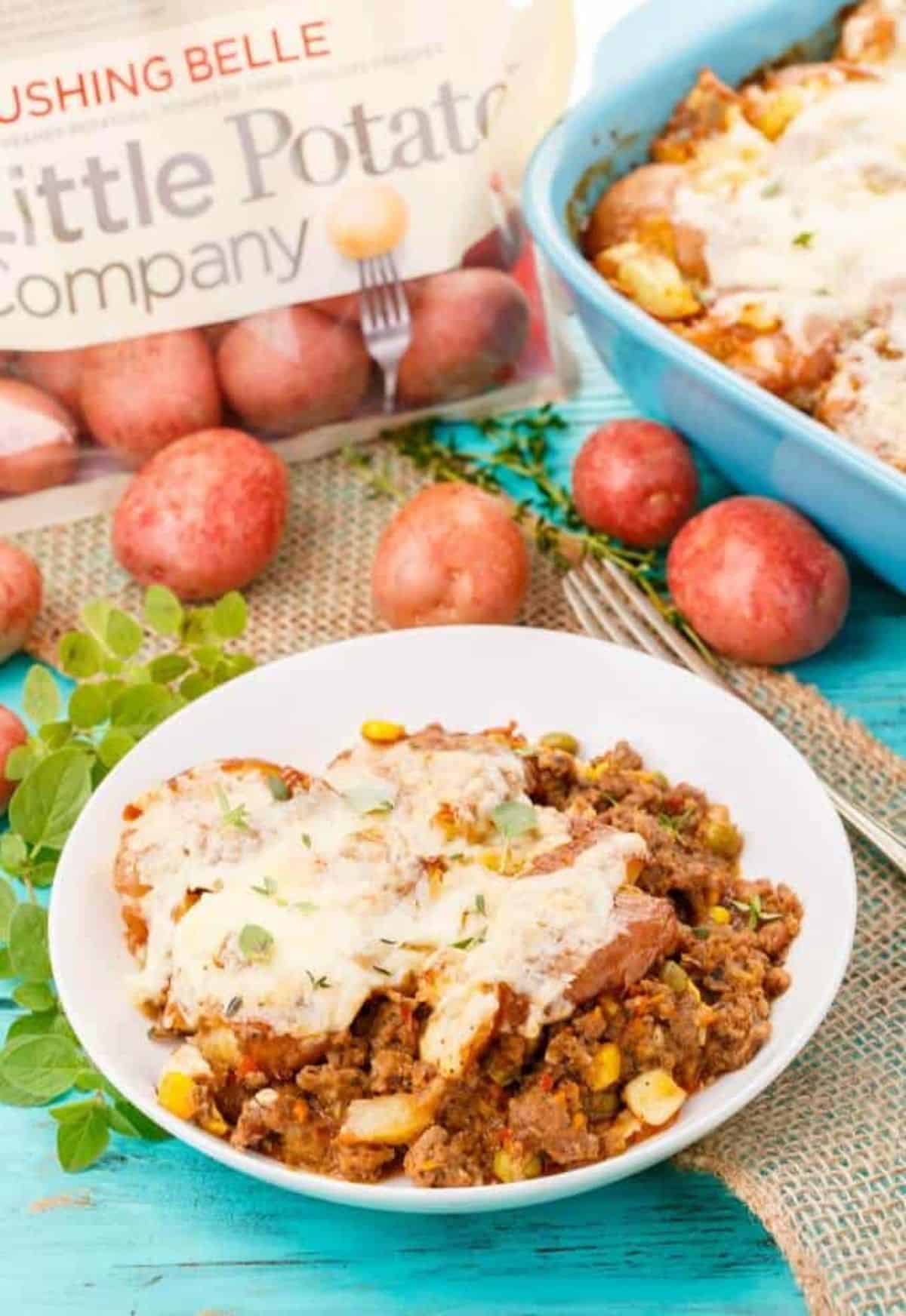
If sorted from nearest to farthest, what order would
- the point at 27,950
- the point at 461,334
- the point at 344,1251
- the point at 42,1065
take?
the point at 344,1251, the point at 42,1065, the point at 27,950, the point at 461,334

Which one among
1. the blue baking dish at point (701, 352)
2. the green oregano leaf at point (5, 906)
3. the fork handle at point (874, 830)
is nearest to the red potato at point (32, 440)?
the blue baking dish at point (701, 352)

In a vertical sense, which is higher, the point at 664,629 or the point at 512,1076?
the point at 512,1076

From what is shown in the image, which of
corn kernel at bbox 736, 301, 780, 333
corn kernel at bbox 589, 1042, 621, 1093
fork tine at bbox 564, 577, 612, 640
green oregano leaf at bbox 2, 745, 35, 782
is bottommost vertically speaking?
fork tine at bbox 564, 577, 612, 640

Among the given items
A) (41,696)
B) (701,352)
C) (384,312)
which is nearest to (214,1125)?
(41,696)

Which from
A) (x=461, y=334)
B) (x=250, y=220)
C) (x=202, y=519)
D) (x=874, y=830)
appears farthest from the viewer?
(x=461, y=334)

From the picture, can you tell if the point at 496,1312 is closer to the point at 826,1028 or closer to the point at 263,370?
the point at 826,1028

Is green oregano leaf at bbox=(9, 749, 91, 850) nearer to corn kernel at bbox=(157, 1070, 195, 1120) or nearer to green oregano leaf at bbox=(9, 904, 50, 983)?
green oregano leaf at bbox=(9, 904, 50, 983)

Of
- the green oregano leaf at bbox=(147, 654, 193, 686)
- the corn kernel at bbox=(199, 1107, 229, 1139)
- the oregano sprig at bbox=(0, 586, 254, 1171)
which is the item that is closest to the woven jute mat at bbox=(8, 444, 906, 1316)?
the oregano sprig at bbox=(0, 586, 254, 1171)

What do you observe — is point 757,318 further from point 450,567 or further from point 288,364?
point 288,364
